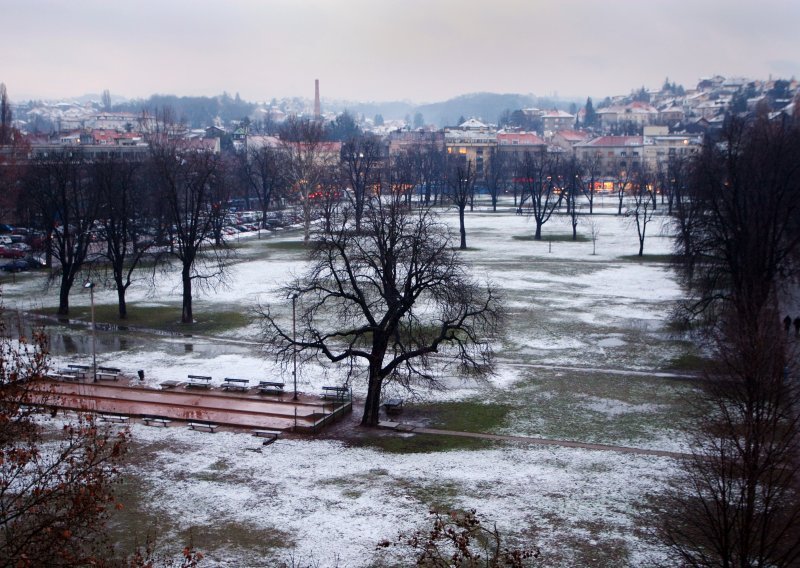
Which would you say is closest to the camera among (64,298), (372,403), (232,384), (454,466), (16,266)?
(454,466)

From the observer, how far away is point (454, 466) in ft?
76.5

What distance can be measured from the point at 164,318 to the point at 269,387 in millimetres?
15539

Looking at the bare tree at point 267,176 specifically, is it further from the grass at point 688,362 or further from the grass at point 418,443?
the grass at point 418,443

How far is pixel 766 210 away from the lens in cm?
3544

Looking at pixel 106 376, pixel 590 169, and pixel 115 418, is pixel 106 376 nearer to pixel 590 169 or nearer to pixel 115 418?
pixel 115 418

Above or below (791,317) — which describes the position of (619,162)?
above

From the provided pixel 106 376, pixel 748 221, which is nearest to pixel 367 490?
pixel 106 376

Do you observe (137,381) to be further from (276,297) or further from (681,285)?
(681,285)

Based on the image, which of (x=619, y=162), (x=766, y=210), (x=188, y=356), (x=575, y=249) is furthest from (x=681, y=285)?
(x=619, y=162)

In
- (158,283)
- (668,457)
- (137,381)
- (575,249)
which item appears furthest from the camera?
(575,249)

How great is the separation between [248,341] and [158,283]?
19686 mm

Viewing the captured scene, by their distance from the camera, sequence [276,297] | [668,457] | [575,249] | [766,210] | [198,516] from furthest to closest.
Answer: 1. [575,249]
2. [276,297]
3. [766,210]
4. [668,457]
5. [198,516]

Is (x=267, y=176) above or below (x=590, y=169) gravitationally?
below

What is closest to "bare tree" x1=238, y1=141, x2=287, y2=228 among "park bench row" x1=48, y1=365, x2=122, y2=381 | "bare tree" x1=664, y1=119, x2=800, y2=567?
"bare tree" x1=664, y1=119, x2=800, y2=567
